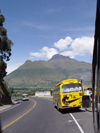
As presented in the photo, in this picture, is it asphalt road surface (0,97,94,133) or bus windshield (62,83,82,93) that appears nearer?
asphalt road surface (0,97,94,133)

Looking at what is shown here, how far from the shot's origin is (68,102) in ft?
52.1

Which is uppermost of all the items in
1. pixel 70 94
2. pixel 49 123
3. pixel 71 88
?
pixel 71 88

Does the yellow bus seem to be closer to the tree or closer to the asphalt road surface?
the asphalt road surface

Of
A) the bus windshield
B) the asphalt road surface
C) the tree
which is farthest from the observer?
the tree

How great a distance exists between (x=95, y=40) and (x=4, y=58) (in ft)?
103

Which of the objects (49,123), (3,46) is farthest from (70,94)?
(3,46)

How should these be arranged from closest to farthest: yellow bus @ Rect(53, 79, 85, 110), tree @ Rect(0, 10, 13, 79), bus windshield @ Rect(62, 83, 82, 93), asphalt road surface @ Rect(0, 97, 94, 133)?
asphalt road surface @ Rect(0, 97, 94, 133) → yellow bus @ Rect(53, 79, 85, 110) → bus windshield @ Rect(62, 83, 82, 93) → tree @ Rect(0, 10, 13, 79)

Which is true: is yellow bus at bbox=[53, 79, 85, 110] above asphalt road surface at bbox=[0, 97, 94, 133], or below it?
above

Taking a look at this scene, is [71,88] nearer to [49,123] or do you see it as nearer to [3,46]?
[49,123]

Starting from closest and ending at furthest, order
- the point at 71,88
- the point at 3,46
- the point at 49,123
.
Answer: the point at 49,123, the point at 71,88, the point at 3,46

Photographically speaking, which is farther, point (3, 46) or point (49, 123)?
point (3, 46)

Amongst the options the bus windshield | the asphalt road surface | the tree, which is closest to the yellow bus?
the bus windshield

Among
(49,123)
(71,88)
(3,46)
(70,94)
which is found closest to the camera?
(49,123)

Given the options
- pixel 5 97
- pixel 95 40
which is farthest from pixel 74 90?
pixel 5 97
